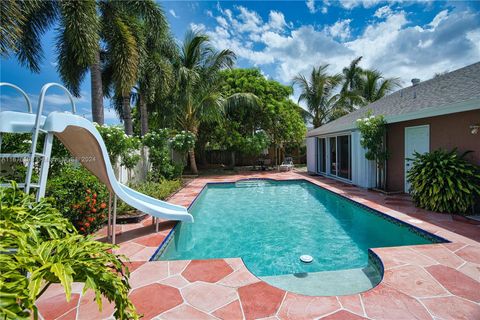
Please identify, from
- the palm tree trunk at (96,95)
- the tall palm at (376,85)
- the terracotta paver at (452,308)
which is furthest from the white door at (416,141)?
the tall palm at (376,85)

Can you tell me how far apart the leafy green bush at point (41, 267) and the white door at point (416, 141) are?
857 centimetres

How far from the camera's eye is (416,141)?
8047mm

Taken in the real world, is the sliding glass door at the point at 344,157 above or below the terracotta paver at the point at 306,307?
above

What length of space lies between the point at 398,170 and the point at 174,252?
8.63 metres

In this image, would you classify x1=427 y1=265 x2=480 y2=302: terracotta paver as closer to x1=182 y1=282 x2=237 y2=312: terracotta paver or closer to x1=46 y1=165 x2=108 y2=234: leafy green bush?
x1=182 y1=282 x2=237 y2=312: terracotta paver

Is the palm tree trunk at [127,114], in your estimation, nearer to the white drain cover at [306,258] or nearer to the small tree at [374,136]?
the white drain cover at [306,258]

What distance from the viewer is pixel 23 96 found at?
3.20 metres

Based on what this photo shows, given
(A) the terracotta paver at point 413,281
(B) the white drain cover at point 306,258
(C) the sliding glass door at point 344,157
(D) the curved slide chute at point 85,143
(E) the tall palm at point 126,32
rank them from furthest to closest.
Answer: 1. (C) the sliding glass door at point 344,157
2. (E) the tall palm at point 126,32
3. (B) the white drain cover at point 306,258
4. (A) the terracotta paver at point 413,281
5. (D) the curved slide chute at point 85,143

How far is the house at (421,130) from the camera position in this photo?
6.22 metres

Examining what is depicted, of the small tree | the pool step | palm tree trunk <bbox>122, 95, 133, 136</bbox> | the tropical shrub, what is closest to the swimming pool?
the pool step

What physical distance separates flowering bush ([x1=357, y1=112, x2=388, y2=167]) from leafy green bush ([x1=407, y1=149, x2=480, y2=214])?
2121mm

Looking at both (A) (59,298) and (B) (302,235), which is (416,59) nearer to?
(B) (302,235)

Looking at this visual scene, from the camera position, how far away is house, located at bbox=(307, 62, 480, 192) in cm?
622

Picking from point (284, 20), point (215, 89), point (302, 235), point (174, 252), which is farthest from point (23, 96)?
point (215, 89)
